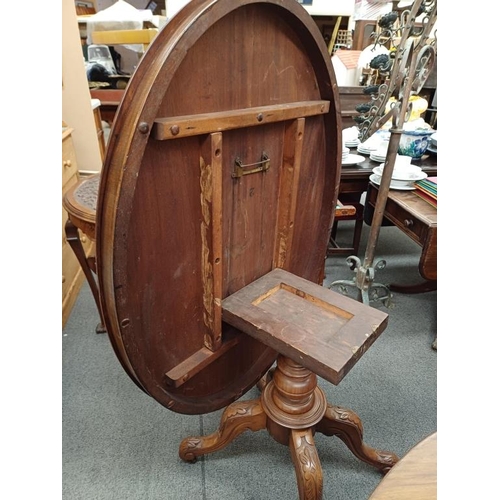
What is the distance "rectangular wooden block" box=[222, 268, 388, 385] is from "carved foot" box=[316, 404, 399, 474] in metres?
0.44

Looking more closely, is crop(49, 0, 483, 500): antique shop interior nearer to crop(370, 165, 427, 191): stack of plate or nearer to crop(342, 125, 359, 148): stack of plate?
crop(370, 165, 427, 191): stack of plate

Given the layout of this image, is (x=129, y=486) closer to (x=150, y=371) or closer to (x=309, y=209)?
(x=150, y=371)

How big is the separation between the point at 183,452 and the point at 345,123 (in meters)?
2.43

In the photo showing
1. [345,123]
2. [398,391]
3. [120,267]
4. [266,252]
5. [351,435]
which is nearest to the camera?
[120,267]

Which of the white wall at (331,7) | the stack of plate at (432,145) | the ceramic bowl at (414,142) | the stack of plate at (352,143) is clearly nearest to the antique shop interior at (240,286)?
the ceramic bowl at (414,142)

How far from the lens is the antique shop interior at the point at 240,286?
2.10ft

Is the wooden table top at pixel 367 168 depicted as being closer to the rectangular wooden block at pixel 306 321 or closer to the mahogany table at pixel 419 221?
the mahogany table at pixel 419 221

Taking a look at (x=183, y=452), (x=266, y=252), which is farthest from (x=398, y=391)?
(x=266, y=252)

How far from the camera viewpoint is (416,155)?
2.10 metres

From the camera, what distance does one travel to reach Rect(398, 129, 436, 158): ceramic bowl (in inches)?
79.7

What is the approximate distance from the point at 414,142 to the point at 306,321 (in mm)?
1579

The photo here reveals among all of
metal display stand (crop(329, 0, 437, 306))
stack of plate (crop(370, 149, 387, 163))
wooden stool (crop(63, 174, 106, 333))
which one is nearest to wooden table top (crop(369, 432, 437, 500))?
wooden stool (crop(63, 174, 106, 333))

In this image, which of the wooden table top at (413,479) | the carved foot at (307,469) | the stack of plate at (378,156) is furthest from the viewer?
the stack of plate at (378,156)

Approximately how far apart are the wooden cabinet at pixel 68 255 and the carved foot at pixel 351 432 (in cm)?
140
